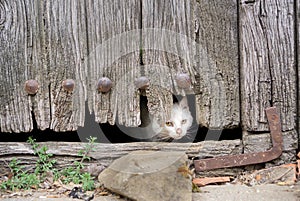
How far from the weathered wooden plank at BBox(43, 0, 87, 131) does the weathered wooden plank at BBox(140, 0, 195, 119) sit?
1.24 feet

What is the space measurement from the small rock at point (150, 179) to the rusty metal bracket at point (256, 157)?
28 centimetres

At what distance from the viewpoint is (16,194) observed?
7.66ft

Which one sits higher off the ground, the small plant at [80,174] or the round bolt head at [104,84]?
the round bolt head at [104,84]

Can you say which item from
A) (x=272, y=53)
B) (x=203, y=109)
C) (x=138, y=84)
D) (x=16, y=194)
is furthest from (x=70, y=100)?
(x=272, y=53)

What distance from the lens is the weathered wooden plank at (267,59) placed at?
246cm

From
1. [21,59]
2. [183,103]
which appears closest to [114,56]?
[21,59]

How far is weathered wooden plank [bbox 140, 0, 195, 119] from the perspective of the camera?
2.50m

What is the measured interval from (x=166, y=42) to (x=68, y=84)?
636mm

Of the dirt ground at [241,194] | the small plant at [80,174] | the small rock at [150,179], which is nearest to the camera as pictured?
the small rock at [150,179]

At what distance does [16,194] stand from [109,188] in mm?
535

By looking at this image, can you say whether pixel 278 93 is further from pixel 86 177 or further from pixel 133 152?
pixel 86 177

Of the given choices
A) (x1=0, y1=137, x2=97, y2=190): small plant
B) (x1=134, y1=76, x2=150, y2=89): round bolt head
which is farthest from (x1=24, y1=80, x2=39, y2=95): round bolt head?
(x1=134, y1=76, x2=150, y2=89): round bolt head

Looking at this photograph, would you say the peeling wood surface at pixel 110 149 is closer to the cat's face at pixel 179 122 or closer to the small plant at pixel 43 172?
the small plant at pixel 43 172

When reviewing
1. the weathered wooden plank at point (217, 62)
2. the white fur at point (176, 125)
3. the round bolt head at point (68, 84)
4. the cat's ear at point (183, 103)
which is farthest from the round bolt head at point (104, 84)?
the cat's ear at point (183, 103)
